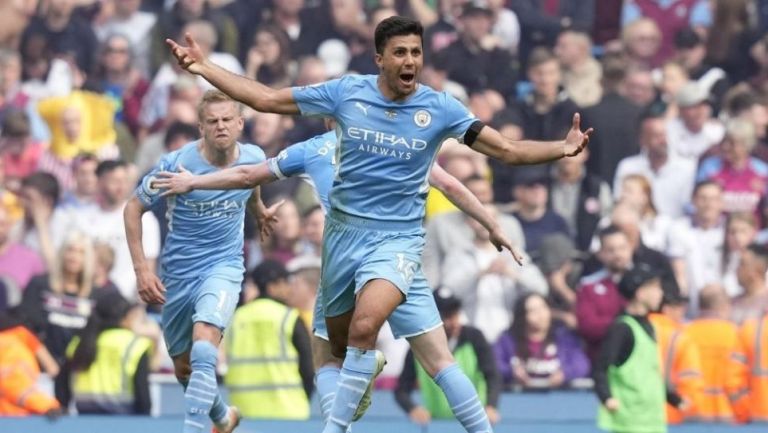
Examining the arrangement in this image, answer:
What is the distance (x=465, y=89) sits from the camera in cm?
1923

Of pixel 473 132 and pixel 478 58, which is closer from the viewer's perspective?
pixel 473 132

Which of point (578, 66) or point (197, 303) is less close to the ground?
point (578, 66)

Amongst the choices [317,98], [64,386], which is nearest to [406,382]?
[64,386]

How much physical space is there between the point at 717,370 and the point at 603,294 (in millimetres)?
1226

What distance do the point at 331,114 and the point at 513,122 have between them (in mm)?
7362

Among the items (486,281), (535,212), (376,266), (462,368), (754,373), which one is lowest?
(754,373)

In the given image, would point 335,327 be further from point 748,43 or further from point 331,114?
point 748,43

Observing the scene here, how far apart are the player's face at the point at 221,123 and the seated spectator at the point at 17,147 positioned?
601cm

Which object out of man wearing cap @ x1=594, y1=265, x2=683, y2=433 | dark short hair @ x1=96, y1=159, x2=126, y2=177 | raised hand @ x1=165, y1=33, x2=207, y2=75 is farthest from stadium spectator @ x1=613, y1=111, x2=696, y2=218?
raised hand @ x1=165, y1=33, x2=207, y2=75

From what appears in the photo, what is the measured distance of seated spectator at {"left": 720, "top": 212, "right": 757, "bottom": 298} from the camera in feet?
57.5

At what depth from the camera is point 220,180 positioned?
11914mm

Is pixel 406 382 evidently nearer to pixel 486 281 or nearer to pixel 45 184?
pixel 486 281

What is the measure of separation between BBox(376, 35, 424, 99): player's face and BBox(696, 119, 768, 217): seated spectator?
745cm

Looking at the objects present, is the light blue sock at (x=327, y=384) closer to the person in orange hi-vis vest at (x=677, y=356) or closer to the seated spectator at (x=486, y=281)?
the person in orange hi-vis vest at (x=677, y=356)
